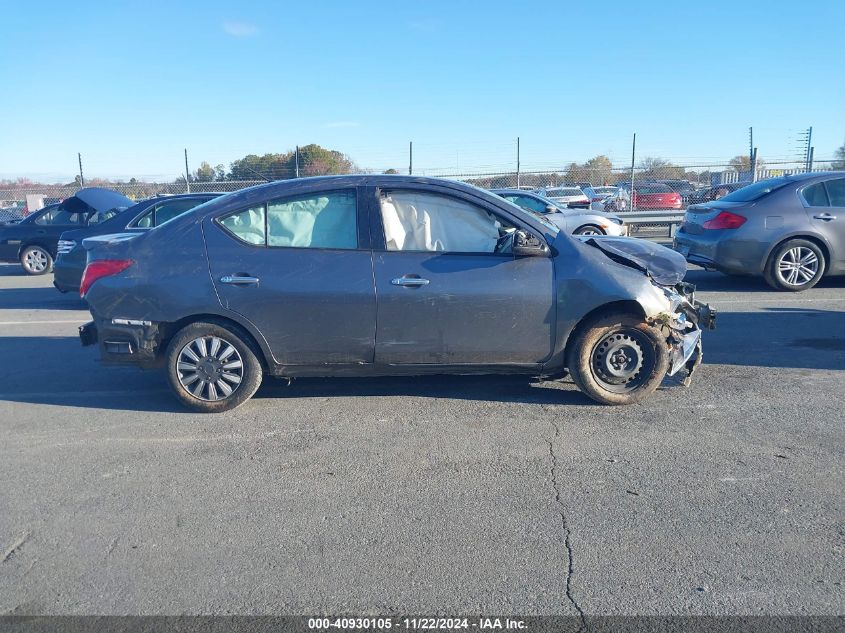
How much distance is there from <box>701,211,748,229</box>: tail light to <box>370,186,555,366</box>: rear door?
578 centimetres

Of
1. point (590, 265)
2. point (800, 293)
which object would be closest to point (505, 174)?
point (800, 293)

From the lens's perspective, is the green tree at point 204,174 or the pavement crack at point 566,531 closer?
the pavement crack at point 566,531

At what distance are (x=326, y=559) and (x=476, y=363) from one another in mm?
2291

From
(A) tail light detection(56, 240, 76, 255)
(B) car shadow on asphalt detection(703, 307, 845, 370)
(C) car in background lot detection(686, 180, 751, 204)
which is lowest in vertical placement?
(B) car shadow on asphalt detection(703, 307, 845, 370)

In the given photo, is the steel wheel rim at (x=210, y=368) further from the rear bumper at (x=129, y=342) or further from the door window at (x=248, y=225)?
the door window at (x=248, y=225)

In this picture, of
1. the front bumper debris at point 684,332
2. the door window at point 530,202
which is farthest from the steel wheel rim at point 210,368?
the door window at point 530,202

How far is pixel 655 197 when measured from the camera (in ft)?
76.0

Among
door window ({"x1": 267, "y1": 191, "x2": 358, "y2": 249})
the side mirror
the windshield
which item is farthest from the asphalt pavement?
the windshield

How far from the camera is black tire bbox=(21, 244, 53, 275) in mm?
14930

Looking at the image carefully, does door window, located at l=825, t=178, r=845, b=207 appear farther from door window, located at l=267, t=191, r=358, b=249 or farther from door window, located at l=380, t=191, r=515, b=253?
door window, located at l=267, t=191, r=358, b=249

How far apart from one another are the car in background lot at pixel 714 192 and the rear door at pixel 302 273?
667 inches

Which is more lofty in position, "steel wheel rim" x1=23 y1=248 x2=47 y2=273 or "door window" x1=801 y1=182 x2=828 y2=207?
"door window" x1=801 y1=182 x2=828 y2=207

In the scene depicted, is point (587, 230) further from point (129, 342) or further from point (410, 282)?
point (129, 342)

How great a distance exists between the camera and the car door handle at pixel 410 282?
525cm
